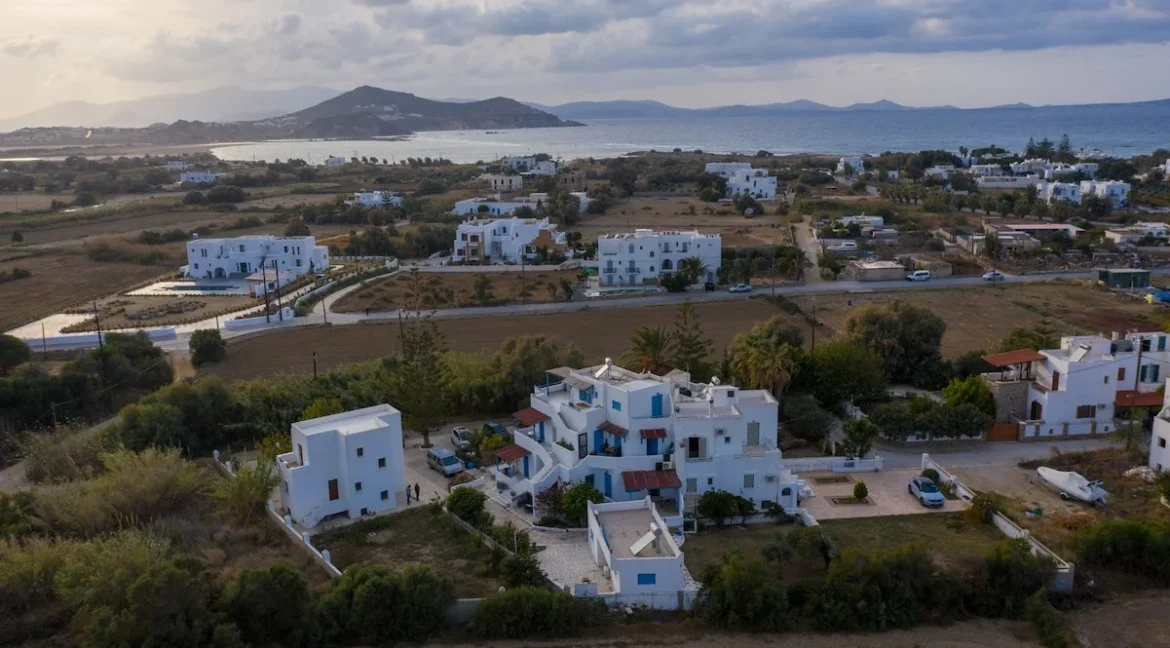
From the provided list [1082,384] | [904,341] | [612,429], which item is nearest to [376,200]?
[904,341]

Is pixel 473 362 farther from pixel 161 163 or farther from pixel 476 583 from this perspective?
pixel 161 163

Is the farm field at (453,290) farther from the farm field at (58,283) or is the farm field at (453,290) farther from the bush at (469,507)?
the bush at (469,507)

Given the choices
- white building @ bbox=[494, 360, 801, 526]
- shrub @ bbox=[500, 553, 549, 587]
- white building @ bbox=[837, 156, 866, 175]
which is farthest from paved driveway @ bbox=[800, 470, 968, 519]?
Result: white building @ bbox=[837, 156, 866, 175]

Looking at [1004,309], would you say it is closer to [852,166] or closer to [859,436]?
[859,436]

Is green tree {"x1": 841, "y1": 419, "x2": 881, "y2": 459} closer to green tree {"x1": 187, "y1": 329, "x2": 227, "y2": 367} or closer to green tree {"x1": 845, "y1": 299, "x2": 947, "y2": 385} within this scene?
green tree {"x1": 845, "y1": 299, "x2": 947, "y2": 385}

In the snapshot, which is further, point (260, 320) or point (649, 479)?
point (260, 320)

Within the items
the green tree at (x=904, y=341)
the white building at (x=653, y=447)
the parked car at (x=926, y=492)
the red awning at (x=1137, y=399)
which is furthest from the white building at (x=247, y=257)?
the red awning at (x=1137, y=399)
